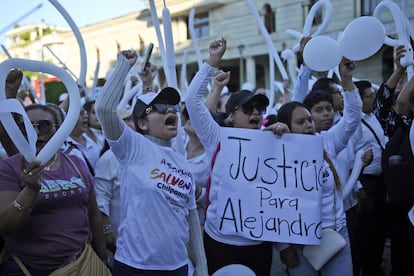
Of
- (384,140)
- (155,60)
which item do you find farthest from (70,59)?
(384,140)

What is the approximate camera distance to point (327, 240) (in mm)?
2992

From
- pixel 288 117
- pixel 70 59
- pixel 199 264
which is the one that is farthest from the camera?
pixel 70 59

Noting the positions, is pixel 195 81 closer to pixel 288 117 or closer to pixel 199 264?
pixel 288 117

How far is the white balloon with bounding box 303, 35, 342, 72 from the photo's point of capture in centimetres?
316

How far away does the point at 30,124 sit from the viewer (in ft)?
6.46

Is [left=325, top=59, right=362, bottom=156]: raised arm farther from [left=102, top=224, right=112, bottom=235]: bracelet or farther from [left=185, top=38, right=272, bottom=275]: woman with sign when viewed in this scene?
[left=102, top=224, right=112, bottom=235]: bracelet

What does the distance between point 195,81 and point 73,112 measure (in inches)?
41.0

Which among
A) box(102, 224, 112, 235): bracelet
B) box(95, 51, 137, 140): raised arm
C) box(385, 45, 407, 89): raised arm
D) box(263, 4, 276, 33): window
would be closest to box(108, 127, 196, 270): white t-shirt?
box(95, 51, 137, 140): raised arm

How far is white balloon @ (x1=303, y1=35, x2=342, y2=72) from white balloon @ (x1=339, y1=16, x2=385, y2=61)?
7cm

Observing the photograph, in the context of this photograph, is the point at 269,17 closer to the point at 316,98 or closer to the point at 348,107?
the point at 316,98

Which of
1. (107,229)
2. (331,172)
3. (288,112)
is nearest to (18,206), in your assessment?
(107,229)

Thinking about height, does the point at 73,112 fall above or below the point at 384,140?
above

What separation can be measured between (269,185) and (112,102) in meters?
1.29

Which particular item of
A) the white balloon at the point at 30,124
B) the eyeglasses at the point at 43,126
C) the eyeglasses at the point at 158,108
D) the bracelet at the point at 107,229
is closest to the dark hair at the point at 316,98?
the eyeglasses at the point at 158,108
